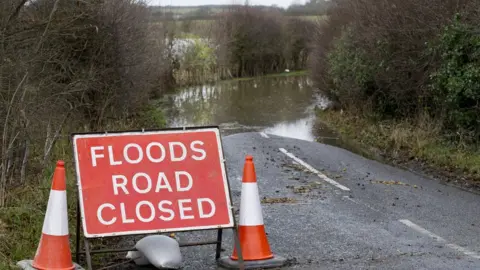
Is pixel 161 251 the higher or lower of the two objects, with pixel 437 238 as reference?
higher

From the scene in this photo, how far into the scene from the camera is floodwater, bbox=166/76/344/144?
26.3 meters

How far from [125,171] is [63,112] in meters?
6.50

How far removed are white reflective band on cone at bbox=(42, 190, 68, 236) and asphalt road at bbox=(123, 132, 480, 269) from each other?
4.50 feet

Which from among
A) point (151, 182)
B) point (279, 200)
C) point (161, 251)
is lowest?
point (279, 200)

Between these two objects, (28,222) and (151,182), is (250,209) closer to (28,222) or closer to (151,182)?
(151,182)

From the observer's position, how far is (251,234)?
22.2 ft

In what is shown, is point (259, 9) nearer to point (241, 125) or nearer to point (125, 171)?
point (241, 125)

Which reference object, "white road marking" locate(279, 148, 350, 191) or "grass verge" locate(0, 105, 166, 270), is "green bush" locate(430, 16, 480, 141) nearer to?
"white road marking" locate(279, 148, 350, 191)

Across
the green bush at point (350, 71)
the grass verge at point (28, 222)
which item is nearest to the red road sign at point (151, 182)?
the grass verge at point (28, 222)

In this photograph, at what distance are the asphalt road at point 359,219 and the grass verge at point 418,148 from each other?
704 mm

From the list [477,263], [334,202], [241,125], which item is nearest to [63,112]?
[334,202]

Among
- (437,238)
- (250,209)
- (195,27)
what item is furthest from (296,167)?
(195,27)

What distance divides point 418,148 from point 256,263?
10442 millimetres

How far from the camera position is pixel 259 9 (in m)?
75.4
